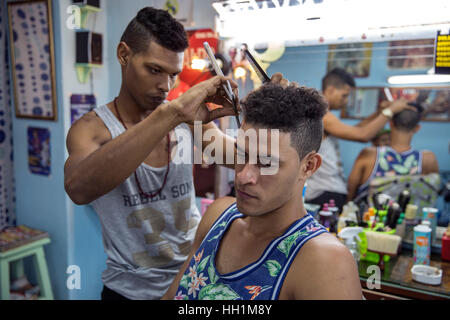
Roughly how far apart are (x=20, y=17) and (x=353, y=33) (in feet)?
7.71

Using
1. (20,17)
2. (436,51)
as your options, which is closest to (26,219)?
(20,17)

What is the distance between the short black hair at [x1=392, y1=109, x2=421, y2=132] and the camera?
9.84 feet

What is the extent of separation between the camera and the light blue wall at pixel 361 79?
198 centimetres

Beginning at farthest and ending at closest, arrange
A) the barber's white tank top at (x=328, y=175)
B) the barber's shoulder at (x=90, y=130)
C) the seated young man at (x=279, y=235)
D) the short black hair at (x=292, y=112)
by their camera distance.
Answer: the barber's white tank top at (x=328, y=175)
the barber's shoulder at (x=90, y=130)
the short black hair at (x=292, y=112)
the seated young man at (x=279, y=235)

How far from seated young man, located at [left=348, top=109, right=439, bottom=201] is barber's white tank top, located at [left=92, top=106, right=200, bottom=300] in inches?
64.8

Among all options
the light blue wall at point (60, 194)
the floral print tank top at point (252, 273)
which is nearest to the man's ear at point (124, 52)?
the floral print tank top at point (252, 273)

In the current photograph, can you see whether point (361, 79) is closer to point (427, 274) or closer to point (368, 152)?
→ point (368, 152)

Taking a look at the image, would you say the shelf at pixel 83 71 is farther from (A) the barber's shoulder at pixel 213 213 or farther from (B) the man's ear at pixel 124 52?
(A) the barber's shoulder at pixel 213 213

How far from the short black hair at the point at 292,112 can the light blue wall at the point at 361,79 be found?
0.67 metres

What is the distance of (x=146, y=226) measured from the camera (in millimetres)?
1509

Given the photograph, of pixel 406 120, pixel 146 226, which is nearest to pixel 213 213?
pixel 146 226

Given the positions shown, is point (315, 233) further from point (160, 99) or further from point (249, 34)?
point (249, 34)

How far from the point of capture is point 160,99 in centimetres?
146

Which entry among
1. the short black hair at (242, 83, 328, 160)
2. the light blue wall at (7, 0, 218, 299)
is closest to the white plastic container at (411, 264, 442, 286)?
the short black hair at (242, 83, 328, 160)
